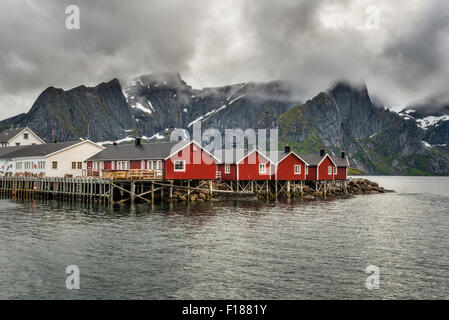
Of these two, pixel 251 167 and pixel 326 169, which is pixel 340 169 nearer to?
pixel 326 169

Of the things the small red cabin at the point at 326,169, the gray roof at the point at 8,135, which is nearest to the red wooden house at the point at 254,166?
the small red cabin at the point at 326,169

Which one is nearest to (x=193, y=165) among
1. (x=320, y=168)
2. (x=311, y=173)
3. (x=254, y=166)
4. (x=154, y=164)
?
(x=154, y=164)

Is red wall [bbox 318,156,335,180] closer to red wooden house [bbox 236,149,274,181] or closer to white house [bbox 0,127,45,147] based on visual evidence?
red wooden house [bbox 236,149,274,181]

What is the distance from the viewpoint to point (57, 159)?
67.6 metres

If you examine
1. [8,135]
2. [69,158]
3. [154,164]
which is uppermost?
[8,135]

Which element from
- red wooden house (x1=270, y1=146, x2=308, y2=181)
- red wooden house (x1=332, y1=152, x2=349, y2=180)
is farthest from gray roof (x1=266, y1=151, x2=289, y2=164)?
red wooden house (x1=332, y1=152, x2=349, y2=180)

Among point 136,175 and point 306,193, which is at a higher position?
point 136,175

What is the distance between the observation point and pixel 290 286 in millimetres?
18891

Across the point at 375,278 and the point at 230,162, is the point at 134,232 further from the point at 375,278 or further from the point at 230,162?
the point at 230,162

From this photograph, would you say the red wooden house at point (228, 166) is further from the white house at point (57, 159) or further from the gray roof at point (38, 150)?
the gray roof at point (38, 150)

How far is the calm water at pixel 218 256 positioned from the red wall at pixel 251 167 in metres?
25.6

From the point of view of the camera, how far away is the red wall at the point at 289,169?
71562 millimetres

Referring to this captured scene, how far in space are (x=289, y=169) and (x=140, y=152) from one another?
28388 millimetres
